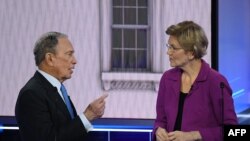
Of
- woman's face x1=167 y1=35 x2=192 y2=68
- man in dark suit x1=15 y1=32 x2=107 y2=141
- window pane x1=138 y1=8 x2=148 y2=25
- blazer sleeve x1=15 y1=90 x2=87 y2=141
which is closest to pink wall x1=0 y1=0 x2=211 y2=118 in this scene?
window pane x1=138 y1=8 x2=148 y2=25

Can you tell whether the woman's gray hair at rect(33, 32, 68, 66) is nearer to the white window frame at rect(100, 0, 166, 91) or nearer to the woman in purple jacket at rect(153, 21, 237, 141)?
the woman in purple jacket at rect(153, 21, 237, 141)

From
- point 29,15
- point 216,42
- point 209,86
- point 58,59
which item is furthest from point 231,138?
point 29,15

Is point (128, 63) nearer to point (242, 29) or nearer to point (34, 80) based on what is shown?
point (242, 29)

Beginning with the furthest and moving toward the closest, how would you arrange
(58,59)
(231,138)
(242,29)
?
1. (242,29)
2. (58,59)
3. (231,138)

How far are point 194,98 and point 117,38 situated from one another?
4.46 ft

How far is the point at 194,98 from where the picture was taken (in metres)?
2.46

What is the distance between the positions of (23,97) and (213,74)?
937 mm

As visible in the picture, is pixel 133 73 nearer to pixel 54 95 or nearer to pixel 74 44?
pixel 74 44

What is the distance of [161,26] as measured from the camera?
11.9ft

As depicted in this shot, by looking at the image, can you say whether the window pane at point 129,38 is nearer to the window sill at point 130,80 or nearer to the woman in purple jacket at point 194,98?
the window sill at point 130,80

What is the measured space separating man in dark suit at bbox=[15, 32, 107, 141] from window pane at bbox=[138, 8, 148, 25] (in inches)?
53.5

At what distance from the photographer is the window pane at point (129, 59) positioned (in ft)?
12.1

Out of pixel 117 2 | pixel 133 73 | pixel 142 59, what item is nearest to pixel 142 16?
pixel 117 2

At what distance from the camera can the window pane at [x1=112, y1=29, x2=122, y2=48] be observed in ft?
12.1
